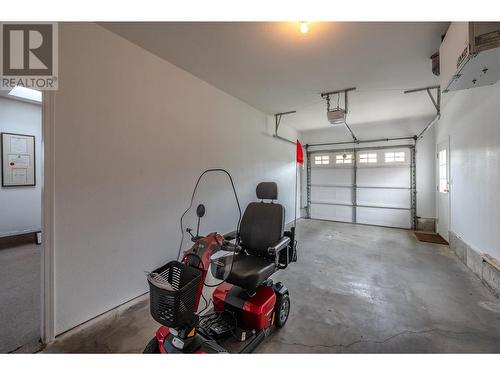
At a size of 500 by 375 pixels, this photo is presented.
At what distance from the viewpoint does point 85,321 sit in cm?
185

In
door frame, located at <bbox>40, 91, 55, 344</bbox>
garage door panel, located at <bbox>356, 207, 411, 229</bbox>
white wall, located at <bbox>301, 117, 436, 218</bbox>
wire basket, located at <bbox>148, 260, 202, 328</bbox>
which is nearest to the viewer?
wire basket, located at <bbox>148, 260, 202, 328</bbox>

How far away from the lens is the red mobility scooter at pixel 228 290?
1.15m

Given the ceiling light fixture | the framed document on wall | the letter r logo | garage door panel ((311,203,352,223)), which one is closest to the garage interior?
the letter r logo

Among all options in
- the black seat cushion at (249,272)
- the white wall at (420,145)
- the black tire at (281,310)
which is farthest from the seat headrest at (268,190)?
the white wall at (420,145)

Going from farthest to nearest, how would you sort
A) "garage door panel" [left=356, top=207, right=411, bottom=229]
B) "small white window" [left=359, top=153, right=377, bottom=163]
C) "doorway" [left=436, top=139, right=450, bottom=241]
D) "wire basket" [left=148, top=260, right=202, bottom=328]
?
"small white window" [left=359, top=153, right=377, bottom=163] < "garage door panel" [left=356, top=207, right=411, bottom=229] < "doorway" [left=436, top=139, right=450, bottom=241] < "wire basket" [left=148, top=260, right=202, bottom=328]

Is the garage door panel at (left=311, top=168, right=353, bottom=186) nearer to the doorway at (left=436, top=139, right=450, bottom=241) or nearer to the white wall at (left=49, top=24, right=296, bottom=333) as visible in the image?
the doorway at (left=436, top=139, right=450, bottom=241)

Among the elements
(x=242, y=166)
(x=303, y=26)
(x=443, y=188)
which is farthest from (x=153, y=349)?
(x=443, y=188)

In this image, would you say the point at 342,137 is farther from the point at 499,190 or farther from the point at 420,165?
the point at 499,190

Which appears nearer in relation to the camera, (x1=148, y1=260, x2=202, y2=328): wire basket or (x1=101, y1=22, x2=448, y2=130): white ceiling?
(x1=148, y1=260, x2=202, y2=328): wire basket

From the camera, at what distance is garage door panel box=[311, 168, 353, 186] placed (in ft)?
20.4

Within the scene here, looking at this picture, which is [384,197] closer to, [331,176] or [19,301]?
[331,176]

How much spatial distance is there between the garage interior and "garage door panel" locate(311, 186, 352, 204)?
229 cm

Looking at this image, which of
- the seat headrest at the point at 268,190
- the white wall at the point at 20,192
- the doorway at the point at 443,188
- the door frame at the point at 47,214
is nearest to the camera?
the door frame at the point at 47,214

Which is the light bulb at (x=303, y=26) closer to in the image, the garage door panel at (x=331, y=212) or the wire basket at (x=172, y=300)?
the wire basket at (x=172, y=300)
